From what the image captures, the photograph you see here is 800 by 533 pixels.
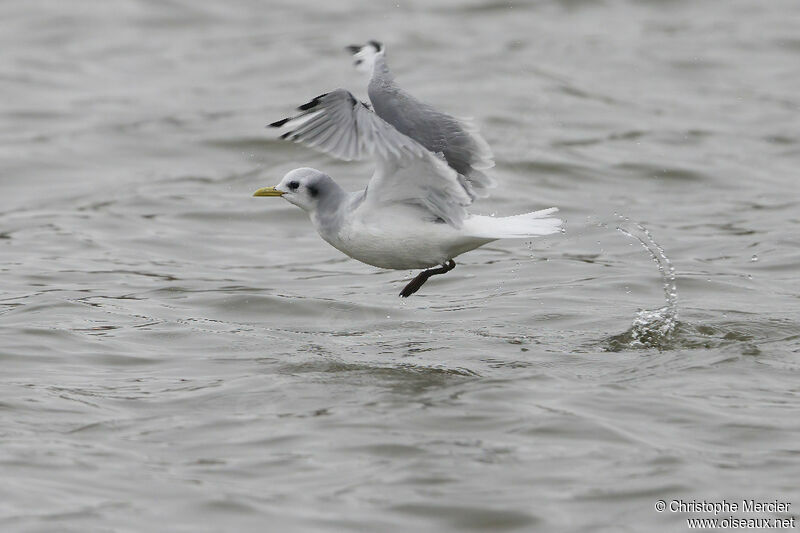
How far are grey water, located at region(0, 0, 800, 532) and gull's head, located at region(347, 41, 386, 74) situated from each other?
64.2 inches

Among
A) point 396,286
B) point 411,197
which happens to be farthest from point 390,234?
point 396,286

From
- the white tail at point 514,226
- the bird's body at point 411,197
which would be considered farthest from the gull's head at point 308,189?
the white tail at point 514,226

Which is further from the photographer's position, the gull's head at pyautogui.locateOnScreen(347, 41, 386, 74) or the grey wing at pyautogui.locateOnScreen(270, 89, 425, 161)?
the gull's head at pyautogui.locateOnScreen(347, 41, 386, 74)

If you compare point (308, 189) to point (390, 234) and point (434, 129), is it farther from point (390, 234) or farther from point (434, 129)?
point (434, 129)

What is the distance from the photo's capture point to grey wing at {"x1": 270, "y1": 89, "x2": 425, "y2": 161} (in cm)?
684

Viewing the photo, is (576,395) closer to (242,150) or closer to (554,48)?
(242,150)

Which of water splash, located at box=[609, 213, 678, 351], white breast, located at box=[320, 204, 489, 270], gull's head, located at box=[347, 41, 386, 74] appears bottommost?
water splash, located at box=[609, 213, 678, 351]

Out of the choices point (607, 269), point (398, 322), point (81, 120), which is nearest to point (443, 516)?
point (398, 322)

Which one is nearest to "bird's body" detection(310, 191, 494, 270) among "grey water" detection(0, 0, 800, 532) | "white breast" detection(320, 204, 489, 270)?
"white breast" detection(320, 204, 489, 270)

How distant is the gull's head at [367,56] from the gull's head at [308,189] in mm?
645

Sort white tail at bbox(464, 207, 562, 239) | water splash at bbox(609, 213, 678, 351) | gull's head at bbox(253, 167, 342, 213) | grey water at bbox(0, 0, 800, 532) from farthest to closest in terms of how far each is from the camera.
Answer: water splash at bbox(609, 213, 678, 351)
gull's head at bbox(253, 167, 342, 213)
white tail at bbox(464, 207, 562, 239)
grey water at bbox(0, 0, 800, 532)

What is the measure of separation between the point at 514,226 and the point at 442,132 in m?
0.72

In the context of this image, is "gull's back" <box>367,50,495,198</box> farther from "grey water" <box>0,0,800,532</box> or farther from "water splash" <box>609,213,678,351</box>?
"water splash" <box>609,213,678,351</box>

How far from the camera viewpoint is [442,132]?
25.1 feet
